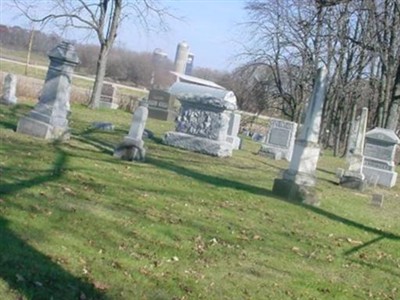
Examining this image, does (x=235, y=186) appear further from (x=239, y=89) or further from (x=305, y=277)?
(x=239, y=89)

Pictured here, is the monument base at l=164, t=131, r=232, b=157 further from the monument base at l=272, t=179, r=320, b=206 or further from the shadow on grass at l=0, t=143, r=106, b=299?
the shadow on grass at l=0, t=143, r=106, b=299

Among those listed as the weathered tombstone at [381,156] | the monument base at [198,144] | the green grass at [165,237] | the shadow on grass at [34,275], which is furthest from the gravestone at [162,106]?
the shadow on grass at [34,275]

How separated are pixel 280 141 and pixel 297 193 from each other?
40.2 feet

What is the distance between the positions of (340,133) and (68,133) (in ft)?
104

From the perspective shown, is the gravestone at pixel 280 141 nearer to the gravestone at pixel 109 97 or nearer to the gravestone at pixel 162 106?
the gravestone at pixel 162 106

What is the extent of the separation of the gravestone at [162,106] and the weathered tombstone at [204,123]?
16.9 m

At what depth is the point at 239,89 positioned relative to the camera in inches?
1735

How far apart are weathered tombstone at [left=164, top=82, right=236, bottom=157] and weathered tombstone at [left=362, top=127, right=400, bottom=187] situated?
519 cm

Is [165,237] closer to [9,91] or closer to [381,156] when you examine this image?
[381,156]

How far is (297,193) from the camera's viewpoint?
436 inches

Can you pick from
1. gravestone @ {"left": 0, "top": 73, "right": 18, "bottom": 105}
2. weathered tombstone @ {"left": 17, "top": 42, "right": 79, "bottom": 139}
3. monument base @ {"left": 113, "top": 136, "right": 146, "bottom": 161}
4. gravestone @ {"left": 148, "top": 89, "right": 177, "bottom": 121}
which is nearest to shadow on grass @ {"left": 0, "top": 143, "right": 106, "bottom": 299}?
monument base @ {"left": 113, "top": 136, "right": 146, "bottom": 161}

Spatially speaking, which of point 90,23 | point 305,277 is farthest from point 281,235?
point 90,23

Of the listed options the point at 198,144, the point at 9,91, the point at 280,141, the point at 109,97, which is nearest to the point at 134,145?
the point at 198,144

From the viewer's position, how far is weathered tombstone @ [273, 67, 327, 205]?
11080mm
